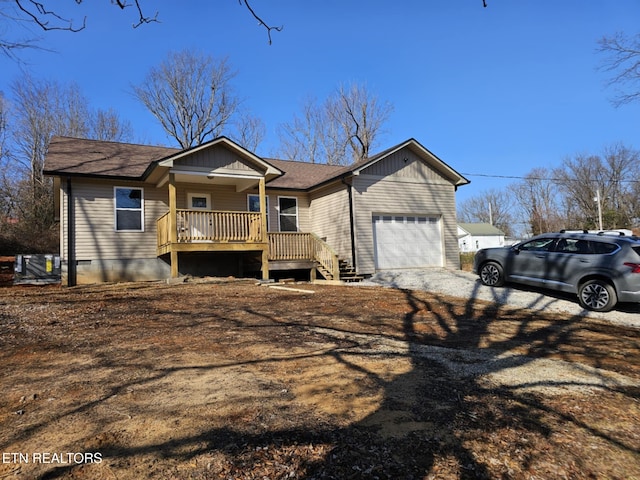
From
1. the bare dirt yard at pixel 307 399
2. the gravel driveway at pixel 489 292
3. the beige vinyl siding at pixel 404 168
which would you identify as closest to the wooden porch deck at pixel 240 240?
the gravel driveway at pixel 489 292

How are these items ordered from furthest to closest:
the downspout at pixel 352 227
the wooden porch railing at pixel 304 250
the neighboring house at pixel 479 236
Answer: the neighboring house at pixel 479 236
the downspout at pixel 352 227
the wooden porch railing at pixel 304 250

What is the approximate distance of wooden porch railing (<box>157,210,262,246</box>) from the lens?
12656 millimetres

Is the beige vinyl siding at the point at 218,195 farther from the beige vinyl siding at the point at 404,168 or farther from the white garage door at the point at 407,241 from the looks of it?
the white garage door at the point at 407,241

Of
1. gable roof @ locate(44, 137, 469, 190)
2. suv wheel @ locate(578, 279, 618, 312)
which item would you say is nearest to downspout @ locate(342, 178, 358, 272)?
gable roof @ locate(44, 137, 469, 190)

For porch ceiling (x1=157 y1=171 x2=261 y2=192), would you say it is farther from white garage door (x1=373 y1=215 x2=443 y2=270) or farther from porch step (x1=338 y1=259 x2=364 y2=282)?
white garage door (x1=373 y1=215 x2=443 y2=270)

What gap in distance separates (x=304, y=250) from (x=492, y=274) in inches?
251

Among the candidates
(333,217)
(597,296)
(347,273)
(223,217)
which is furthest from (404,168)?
(597,296)

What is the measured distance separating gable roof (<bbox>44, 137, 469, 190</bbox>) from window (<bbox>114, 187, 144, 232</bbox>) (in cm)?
61

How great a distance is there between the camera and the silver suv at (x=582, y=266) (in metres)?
8.36

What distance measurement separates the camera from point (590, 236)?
9156mm

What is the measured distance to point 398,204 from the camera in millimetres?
15789

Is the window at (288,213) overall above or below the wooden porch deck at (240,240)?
above

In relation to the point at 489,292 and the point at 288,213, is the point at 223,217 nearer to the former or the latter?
the point at 288,213

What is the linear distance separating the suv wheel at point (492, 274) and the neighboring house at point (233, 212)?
4377 mm
